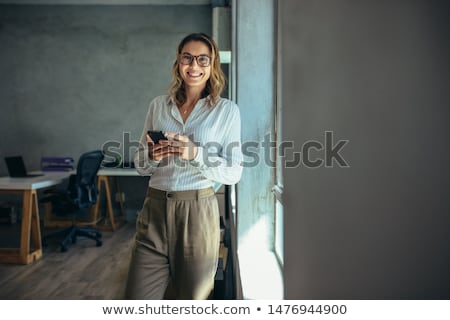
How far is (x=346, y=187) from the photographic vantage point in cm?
56

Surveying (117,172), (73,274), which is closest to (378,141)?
(73,274)

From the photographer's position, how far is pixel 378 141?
534mm

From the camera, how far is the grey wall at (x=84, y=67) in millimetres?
6031

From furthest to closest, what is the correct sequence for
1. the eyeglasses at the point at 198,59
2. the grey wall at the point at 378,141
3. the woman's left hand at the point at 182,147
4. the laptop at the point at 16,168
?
the laptop at the point at 16,168 < the eyeglasses at the point at 198,59 < the woman's left hand at the point at 182,147 < the grey wall at the point at 378,141

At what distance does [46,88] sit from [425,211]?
6417 mm

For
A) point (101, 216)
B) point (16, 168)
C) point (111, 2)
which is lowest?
point (101, 216)

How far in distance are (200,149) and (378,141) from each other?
0.86 meters

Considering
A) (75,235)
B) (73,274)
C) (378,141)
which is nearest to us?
(378,141)

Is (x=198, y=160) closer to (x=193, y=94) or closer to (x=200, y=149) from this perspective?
(x=200, y=149)

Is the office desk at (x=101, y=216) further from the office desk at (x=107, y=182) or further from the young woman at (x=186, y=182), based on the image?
the young woman at (x=186, y=182)

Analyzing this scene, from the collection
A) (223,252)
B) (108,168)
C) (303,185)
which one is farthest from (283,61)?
(108,168)

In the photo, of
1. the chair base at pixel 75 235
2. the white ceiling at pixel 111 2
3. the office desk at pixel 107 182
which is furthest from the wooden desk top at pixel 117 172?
the white ceiling at pixel 111 2

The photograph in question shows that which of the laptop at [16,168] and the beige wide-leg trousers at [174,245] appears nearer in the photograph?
the beige wide-leg trousers at [174,245]

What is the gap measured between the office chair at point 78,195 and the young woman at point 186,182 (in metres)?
3.18
